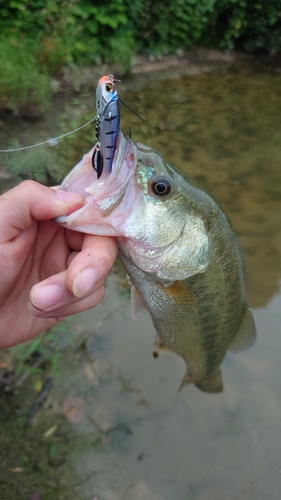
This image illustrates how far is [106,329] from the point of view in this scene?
3.09 m

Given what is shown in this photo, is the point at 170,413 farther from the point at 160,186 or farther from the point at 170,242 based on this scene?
the point at 160,186

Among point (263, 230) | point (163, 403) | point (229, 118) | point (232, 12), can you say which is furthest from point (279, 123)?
point (163, 403)

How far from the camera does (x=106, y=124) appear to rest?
112 cm

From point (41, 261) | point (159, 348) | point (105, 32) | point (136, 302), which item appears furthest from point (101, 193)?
point (105, 32)

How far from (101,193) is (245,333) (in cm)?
123

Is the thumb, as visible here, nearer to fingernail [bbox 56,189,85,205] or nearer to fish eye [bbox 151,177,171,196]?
fingernail [bbox 56,189,85,205]

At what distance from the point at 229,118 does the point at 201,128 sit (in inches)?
33.9

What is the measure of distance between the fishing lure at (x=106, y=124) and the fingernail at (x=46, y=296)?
368mm

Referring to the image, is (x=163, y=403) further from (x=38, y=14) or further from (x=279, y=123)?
(x=38, y=14)

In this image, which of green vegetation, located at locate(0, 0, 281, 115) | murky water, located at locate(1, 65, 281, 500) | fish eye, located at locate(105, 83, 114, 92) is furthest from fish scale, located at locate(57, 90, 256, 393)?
green vegetation, located at locate(0, 0, 281, 115)

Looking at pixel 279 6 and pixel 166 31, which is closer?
pixel 166 31

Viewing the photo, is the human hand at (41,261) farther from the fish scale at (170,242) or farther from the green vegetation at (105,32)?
the green vegetation at (105,32)

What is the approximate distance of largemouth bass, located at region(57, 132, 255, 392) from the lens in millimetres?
1229

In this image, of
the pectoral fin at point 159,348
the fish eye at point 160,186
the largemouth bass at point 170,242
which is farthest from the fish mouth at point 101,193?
the pectoral fin at point 159,348
